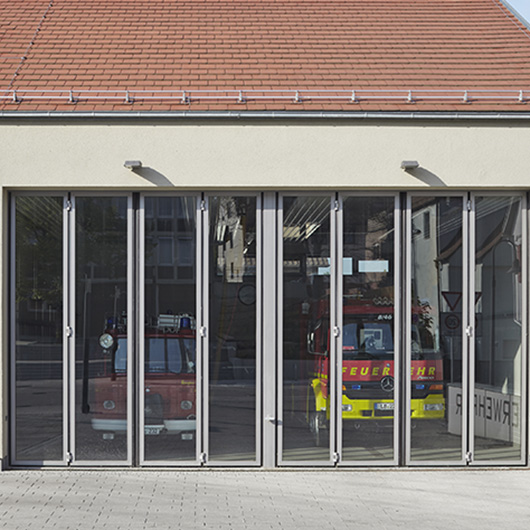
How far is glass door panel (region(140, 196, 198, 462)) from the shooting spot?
8.95m

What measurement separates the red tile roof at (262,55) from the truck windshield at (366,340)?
2372 millimetres

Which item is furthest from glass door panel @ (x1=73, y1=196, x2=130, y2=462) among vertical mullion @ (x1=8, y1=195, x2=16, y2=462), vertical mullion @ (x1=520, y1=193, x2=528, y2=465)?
vertical mullion @ (x1=520, y1=193, x2=528, y2=465)

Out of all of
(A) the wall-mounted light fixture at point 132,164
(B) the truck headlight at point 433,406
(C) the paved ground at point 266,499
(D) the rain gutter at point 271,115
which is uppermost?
(D) the rain gutter at point 271,115

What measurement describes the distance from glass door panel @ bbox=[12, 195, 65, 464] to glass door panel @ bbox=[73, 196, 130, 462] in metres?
0.20

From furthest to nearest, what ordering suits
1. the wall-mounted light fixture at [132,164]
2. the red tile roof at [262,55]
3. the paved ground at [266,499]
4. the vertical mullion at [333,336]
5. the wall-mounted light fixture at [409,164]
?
the red tile roof at [262,55] → the vertical mullion at [333,336] → the wall-mounted light fixture at [409,164] → the wall-mounted light fixture at [132,164] → the paved ground at [266,499]

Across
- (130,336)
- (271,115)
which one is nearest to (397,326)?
(271,115)

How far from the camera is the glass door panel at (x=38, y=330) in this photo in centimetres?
889

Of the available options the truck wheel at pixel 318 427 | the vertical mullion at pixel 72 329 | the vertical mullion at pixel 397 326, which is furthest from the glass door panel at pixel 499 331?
the vertical mullion at pixel 72 329

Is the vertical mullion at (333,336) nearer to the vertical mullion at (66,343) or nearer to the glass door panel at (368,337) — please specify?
the glass door panel at (368,337)

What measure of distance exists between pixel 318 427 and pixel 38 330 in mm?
3195

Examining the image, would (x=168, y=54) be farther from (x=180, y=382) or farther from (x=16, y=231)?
(x=180, y=382)

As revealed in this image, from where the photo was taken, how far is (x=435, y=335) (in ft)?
30.0

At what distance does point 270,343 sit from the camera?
355 inches

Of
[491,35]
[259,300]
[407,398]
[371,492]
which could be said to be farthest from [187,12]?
[371,492]
